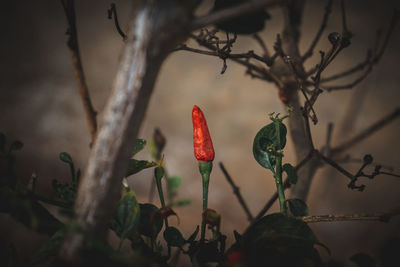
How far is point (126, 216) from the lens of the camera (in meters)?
0.26

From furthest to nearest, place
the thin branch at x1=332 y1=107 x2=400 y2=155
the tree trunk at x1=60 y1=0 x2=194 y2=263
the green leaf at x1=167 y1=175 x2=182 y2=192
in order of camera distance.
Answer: the thin branch at x1=332 y1=107 x2=400 y2=155
the green leaf at x1=167 y1=175 x2=182 y2=192
the tree trunk at x1=60 y1=0 x2=194 y2=263

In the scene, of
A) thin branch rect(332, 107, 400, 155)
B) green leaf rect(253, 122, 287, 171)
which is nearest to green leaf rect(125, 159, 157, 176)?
green leaf rect(253, 122, 287, 171)

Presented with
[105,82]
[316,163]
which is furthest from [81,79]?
[105,82]

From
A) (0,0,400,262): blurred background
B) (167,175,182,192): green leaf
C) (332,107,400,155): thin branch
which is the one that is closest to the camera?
(167,175,182,192): green leaf

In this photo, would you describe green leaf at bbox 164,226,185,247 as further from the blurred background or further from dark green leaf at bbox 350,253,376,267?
the blurred background

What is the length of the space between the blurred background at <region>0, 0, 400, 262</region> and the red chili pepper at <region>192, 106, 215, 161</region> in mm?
659

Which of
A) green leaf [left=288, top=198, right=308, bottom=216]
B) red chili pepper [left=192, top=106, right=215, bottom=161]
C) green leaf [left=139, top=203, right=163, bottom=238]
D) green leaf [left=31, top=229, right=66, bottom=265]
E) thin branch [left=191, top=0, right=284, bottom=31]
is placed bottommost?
green leaf [left=31, top=229, right=66, bottom=265]

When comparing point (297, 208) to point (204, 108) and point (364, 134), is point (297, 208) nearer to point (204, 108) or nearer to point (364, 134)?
point (364, 134)

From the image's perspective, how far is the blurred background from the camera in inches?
38.2

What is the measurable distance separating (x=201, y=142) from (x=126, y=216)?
0.44 feet

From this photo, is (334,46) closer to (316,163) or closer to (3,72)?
(316,163)

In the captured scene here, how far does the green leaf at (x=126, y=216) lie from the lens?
10.0 inches

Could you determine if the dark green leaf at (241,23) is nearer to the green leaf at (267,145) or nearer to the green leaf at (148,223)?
the green leaf at (267,145)

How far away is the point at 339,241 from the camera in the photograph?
903mm
